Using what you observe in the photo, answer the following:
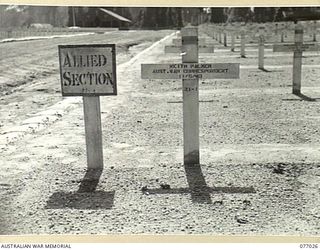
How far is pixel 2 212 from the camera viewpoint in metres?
2.50

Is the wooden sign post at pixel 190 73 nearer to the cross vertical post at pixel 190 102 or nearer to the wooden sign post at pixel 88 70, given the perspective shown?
the cross vertical post at pixel 190 102

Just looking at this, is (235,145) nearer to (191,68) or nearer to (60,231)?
(191,68)

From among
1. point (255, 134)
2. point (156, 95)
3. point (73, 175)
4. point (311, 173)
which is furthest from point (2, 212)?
point (156, 95)

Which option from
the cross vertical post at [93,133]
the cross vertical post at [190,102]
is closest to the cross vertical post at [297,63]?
the cross vertical post at [190,102]

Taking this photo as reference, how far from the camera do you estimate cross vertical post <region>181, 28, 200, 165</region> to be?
2.94 meters

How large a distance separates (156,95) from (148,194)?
375 centimetres

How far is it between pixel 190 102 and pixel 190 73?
236mm

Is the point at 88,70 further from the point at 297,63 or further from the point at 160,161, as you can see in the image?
the point at 297,63

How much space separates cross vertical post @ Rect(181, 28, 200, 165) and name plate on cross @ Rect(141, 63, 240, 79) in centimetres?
6

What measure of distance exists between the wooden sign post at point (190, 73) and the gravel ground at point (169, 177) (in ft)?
0.72

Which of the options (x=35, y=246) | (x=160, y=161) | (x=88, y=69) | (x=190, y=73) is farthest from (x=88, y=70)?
(x=35, y=246)

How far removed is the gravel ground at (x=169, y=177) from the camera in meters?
2.34

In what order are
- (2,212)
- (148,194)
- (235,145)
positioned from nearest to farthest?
(2,212) < (148,194) < (235,145)

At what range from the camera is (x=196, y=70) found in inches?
114
